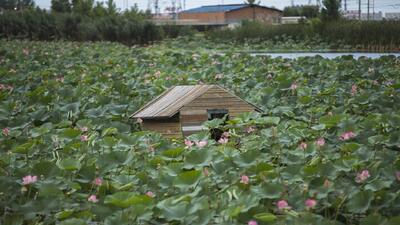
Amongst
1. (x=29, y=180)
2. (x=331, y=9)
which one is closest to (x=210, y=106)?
(x=29, y=180)

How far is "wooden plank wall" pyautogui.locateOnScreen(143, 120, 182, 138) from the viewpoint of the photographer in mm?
2609

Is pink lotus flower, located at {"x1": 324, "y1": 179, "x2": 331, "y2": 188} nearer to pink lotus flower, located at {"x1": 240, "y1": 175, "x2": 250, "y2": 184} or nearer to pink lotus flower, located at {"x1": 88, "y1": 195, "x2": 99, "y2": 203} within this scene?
pink lotus flower, located at {"x1": 240, "y1": 175, "x2": 250, "y2": 184}

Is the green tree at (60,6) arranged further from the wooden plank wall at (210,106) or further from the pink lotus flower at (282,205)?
the pink lotus flower at (282,205)

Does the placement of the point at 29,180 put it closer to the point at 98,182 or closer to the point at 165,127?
the point at 98,182

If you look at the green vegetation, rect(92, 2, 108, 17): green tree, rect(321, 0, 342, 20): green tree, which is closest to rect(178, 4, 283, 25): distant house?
rect(92, 2, 108, 17): green tree

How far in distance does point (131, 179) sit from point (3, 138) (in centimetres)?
72

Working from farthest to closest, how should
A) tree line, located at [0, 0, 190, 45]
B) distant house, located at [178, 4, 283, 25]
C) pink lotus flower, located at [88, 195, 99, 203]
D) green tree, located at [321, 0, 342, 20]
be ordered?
distant house, located at [178, 4, 283, 25] → tree line, located at [0, 0, 190, 45] → green tree, located at [321, 0, 342, 20] → pink lotus flower, located at [88, 195, 99, 203]

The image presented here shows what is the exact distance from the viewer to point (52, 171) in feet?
5.25

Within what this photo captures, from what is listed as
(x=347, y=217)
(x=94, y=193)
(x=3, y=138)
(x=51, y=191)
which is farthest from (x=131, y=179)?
(x=3, y=138)

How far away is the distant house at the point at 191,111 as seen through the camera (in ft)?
8.59

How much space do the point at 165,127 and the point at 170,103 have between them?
0.14 m

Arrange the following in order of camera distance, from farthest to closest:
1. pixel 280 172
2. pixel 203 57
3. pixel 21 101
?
pixel 203 57, pixel 21 101, pixel 280 172

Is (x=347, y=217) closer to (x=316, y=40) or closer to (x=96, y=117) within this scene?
(x=96, y=117)

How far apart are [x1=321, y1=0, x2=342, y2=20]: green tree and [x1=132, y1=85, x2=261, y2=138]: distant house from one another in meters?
8.85
